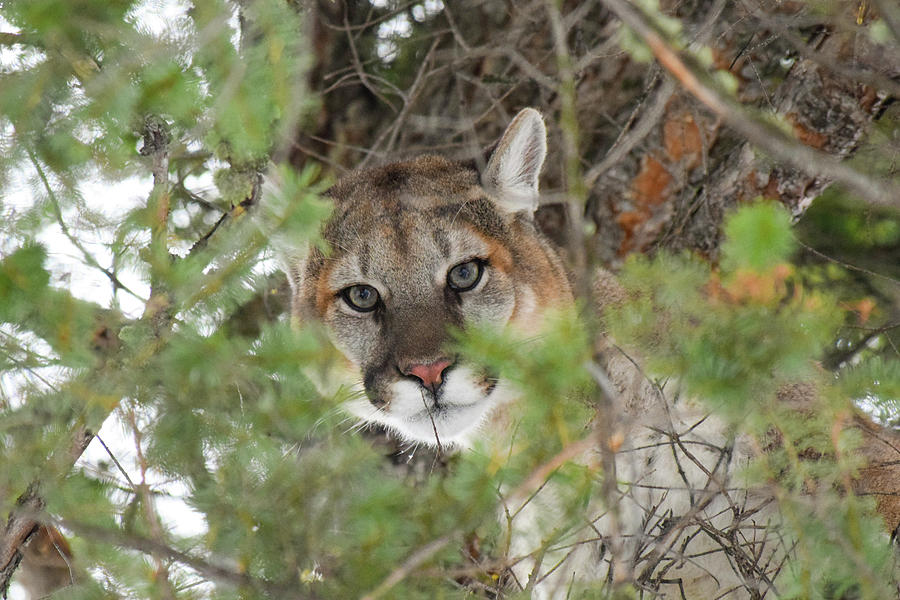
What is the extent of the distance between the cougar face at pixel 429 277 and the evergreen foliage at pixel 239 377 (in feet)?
2.21

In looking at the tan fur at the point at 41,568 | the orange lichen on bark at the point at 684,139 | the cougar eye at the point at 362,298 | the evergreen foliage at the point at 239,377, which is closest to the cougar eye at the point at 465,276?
the cougar eye at the point at 362,298

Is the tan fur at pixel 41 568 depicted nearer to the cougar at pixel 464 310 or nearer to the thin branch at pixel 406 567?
the cougar at pixel 464 310

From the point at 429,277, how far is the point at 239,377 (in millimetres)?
1338

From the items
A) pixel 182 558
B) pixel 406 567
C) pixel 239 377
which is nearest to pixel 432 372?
pixel 239 377

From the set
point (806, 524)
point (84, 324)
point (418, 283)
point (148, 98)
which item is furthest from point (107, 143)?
point (806, 524)

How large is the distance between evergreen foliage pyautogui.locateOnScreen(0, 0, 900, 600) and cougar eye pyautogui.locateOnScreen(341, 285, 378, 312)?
1015 mm

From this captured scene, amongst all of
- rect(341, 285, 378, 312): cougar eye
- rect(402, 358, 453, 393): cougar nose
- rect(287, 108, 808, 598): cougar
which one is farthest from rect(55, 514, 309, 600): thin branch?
rect(341, 285, 378, 312): cougar eye

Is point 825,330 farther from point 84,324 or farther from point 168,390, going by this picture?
point 84,324

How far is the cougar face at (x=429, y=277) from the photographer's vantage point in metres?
3.13

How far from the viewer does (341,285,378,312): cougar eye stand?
11.4 feet

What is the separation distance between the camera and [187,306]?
224 cm

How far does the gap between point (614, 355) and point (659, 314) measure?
2.71 ft

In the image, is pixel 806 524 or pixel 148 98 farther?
pixel 148 98

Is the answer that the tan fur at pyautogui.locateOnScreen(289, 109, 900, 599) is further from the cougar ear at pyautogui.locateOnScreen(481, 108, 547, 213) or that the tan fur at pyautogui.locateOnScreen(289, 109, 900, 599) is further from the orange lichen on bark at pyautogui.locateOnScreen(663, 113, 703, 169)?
the orange lichen on bark at pyautogui.locateOnScreen(663, 113, 703, 169)
